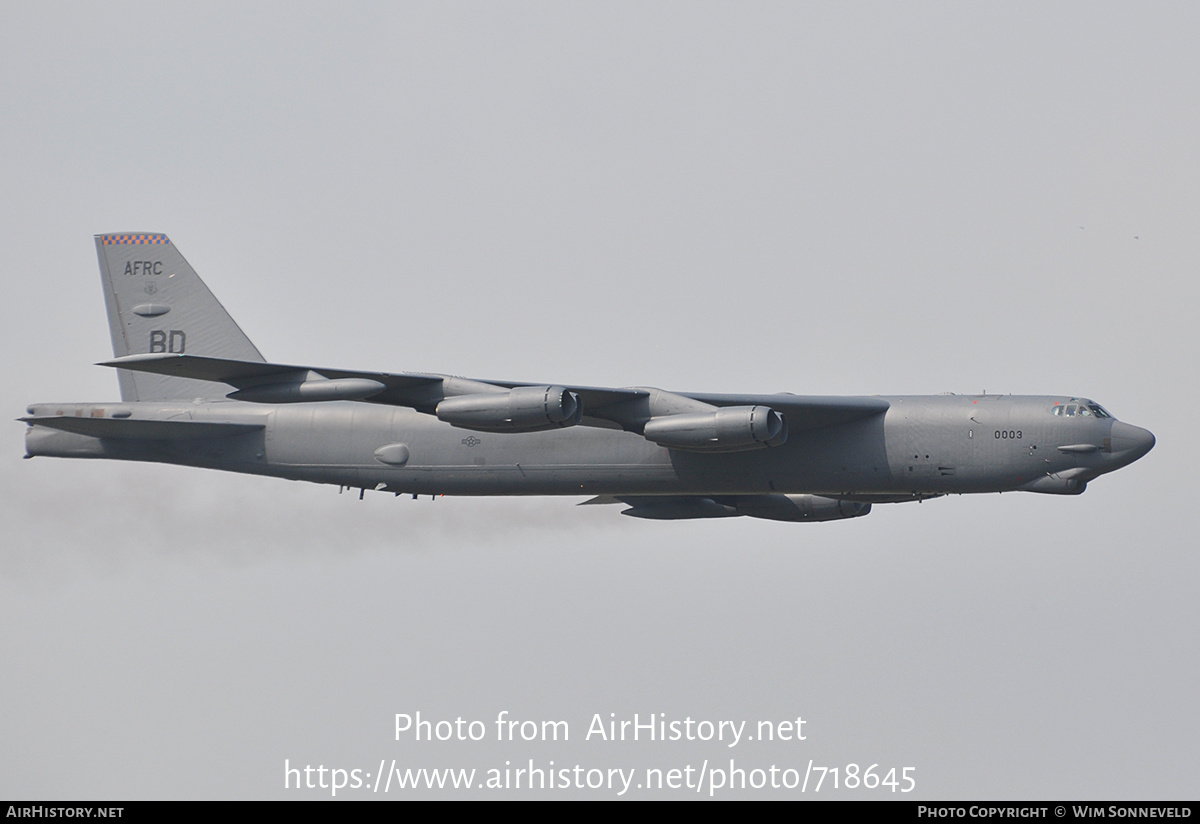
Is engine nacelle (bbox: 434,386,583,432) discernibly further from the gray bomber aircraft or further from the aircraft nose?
the aircraft nose

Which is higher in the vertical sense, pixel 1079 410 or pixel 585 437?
pixel 1079 410

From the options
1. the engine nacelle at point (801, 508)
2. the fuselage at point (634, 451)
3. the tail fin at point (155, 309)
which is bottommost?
the engine nacelle at point (801, 508)

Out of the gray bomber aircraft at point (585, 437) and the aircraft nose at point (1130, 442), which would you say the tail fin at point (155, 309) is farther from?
the aircraft nose at point (1130, 442)

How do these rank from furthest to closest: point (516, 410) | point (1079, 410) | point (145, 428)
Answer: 1. point (145, 428)
2. point (1079, 410)
3. point (516, 410)

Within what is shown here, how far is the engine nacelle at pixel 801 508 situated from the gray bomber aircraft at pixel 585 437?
0.11ft

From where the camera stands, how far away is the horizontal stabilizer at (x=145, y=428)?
108 feet

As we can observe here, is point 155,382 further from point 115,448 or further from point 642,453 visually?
point 642,453

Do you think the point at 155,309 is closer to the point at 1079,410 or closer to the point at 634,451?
the point at 634,451

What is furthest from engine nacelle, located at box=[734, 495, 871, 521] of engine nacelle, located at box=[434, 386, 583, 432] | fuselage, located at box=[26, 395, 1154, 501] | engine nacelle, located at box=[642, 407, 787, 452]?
Answer: engine nacelle, located at box=[434, 386, 583, 432]

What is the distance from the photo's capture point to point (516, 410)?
27.8 meters

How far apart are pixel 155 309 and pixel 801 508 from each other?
16159mm

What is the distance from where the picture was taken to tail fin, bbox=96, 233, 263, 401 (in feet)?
119

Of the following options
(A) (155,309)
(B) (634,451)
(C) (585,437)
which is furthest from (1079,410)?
(A) (155,309)

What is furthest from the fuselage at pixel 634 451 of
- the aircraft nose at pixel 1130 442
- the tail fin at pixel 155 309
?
the tail fin at pixel 155 309
